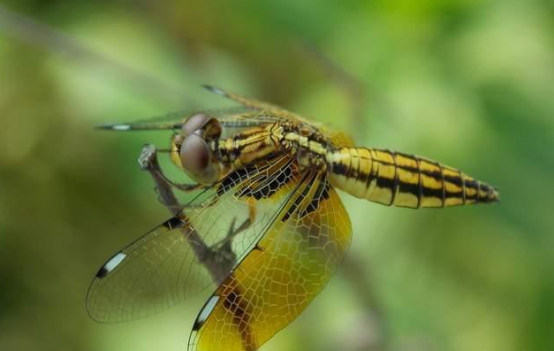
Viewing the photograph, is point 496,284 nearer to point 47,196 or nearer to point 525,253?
point 525,253

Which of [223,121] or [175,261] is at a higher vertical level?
[223,121]

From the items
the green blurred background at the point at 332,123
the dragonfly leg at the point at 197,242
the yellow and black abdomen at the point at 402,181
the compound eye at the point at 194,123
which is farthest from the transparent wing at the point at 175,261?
the green blurred background at the point at 332,123

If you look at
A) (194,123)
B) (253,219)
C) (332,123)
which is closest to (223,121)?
(194,123)

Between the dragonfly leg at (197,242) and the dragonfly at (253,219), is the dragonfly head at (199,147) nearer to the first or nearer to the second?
the dragonfly at (253,219)

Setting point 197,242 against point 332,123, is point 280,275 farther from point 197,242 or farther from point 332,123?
point 332,123

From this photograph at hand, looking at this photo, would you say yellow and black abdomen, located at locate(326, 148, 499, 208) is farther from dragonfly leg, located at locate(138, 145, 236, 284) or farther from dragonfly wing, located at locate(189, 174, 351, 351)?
dragonfly leg, located at locate(138, 145, 236, 284)

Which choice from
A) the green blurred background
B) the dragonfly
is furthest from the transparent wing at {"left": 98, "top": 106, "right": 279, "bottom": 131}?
the green blurred background
